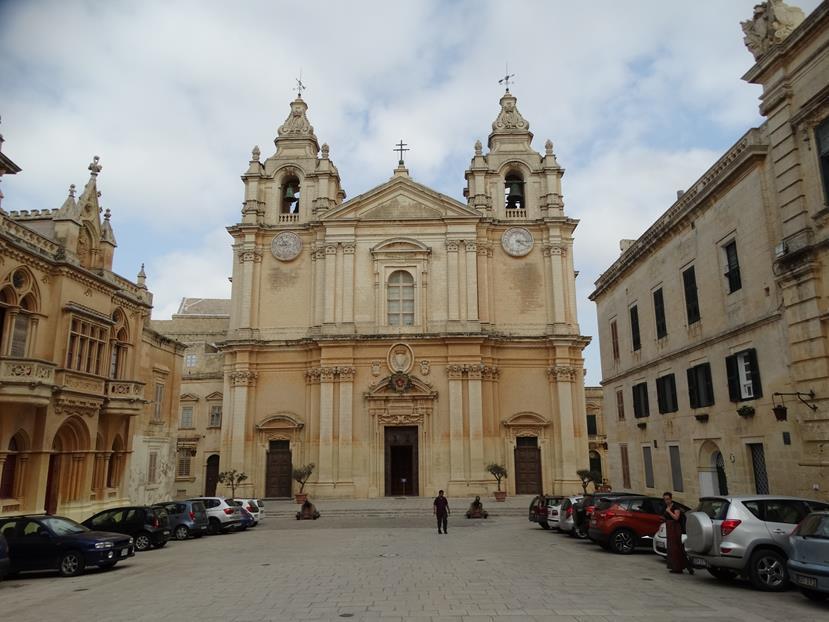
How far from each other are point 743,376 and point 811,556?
8.90 meters

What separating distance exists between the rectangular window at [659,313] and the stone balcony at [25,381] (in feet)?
67.2

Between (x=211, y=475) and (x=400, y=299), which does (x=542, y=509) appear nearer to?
(x=400, y=299)

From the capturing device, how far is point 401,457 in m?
35.3

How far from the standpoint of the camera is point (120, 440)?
81.4 feet

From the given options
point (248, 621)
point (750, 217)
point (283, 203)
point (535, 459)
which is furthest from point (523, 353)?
point (248, 621)

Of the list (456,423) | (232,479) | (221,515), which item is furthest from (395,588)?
(232,479)

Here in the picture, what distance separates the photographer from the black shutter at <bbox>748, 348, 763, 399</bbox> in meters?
16.8

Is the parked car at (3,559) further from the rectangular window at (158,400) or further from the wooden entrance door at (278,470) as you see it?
the wooden entrance door at (278,470)

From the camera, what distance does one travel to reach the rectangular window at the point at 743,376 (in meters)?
16.9

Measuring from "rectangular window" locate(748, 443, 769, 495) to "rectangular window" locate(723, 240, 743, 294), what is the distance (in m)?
4.40

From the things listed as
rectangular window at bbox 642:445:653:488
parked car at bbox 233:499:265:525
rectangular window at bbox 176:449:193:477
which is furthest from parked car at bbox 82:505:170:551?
rectangular window at bbox 176:449:193:477

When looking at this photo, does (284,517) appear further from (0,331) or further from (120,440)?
(0,331)

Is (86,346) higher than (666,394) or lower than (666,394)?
higher

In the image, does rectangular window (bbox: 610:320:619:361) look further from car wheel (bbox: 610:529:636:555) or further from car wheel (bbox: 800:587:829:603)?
car wheel (bbox: 800:587:829:603)
